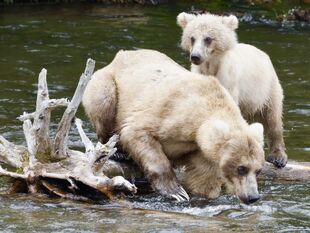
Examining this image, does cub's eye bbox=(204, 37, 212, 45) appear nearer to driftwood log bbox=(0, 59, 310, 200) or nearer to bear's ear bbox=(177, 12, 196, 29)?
bear's ear bbox=(177, 12, 196, 29)

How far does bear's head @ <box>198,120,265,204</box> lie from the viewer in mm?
7254

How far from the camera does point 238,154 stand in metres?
7.29

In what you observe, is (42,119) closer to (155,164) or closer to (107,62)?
(155,164)

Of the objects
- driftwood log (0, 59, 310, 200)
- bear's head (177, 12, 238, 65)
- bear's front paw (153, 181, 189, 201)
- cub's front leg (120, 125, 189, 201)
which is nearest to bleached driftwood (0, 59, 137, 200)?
driftwood log (0, 59, 310, 200)

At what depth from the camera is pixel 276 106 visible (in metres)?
9.73

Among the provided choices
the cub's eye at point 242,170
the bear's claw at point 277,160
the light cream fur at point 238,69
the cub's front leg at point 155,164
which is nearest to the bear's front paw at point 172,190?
the cub's front leg at point 155,164

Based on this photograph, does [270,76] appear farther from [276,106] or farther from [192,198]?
[192,198]

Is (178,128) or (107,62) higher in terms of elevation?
(178,128)

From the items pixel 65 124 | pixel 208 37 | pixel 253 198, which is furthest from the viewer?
pixel 208 37

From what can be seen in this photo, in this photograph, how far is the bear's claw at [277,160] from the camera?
897 cm

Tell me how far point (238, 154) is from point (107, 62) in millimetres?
8520

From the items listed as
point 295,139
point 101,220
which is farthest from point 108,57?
point 101,220

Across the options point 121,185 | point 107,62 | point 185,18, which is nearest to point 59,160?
point 121,185

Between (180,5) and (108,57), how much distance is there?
7880 mm
